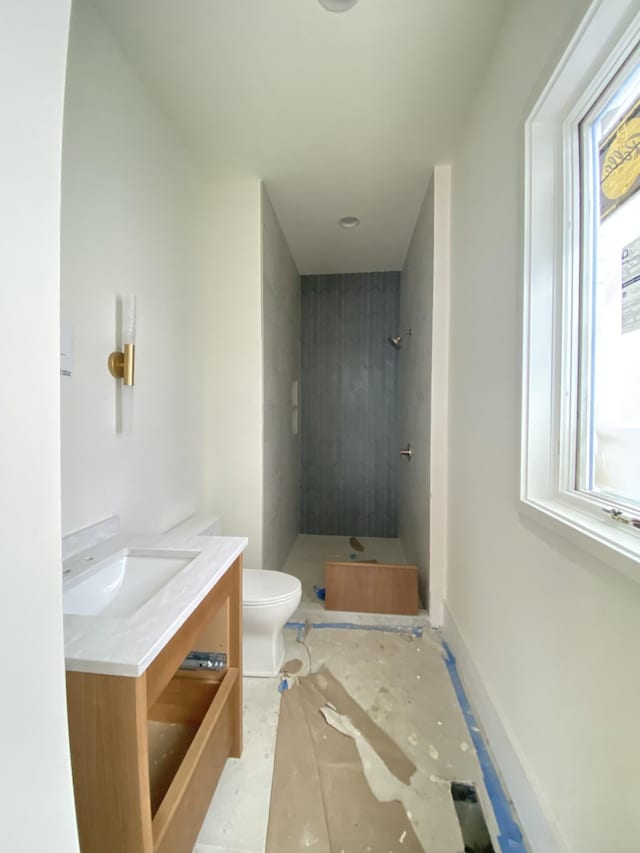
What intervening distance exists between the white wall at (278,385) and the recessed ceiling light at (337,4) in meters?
1.02

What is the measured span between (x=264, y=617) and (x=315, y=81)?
2.28 m

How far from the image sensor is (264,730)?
4.40 feet

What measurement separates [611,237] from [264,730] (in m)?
1.94

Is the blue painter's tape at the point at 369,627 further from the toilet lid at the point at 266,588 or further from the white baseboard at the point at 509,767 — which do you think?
the toilet lid at the point at 266,588

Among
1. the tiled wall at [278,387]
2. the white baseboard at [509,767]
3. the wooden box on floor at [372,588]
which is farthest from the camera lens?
the tiled wall at [278,387]

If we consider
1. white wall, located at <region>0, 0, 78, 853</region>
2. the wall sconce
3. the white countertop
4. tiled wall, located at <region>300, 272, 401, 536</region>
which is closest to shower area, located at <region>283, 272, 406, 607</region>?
tiled wall, located at <region>300, 272, 401, 536</region>

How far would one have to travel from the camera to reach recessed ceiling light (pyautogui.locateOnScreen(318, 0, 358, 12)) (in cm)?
116

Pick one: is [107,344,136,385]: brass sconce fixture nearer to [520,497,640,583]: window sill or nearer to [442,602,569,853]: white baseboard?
[520,497,640,583]: window sill

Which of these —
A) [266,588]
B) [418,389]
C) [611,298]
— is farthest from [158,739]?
[418,389]

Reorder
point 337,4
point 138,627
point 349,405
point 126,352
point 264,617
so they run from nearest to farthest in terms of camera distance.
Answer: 1. point 138,627
2. point 337,4
3. point 126,352
4. point 264,617
5. point 349,405

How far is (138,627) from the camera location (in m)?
0.72

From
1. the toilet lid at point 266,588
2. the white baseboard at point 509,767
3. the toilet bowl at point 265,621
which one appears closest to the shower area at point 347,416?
the toilet lid at point 266,588

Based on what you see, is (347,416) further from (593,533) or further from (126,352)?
(593,533)

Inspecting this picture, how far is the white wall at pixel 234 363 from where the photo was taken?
209 cm
